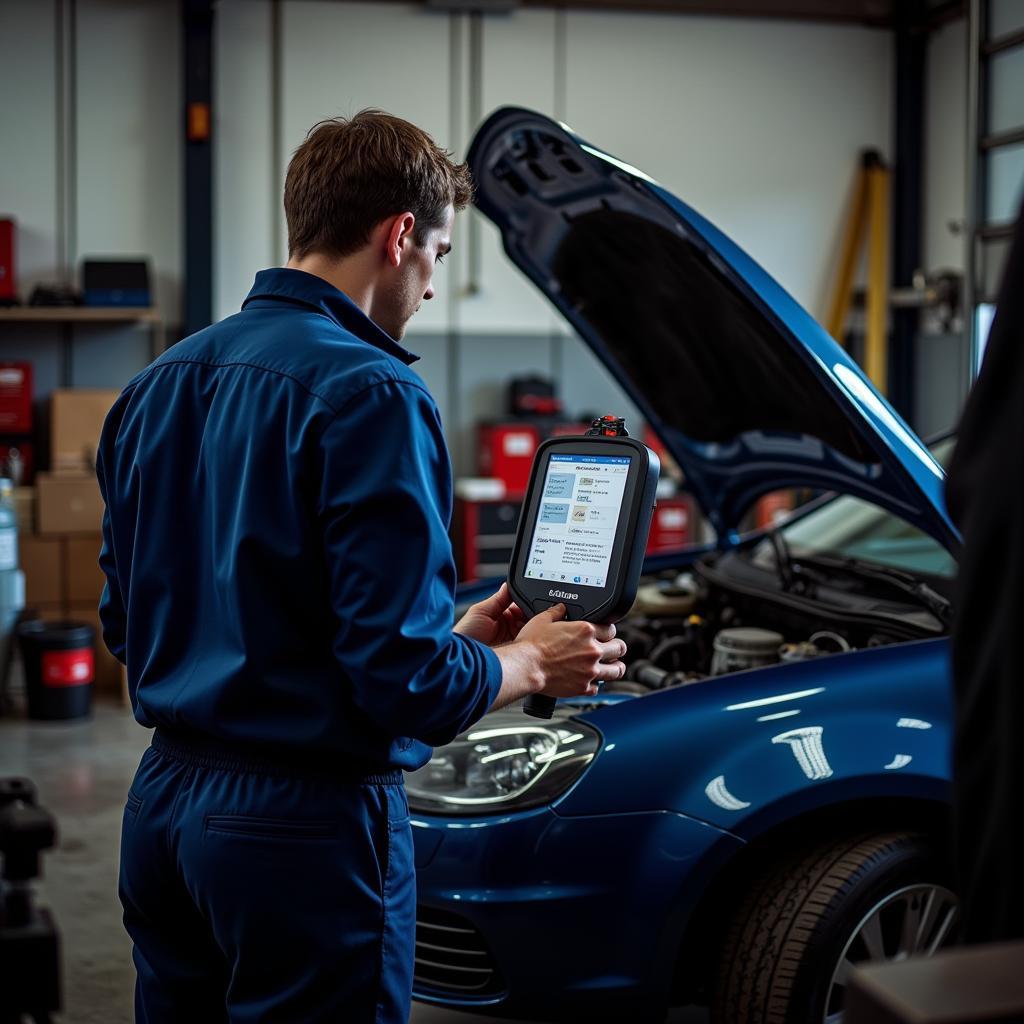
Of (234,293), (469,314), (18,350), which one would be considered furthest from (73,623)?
(469,314)

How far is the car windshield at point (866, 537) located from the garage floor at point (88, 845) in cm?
107

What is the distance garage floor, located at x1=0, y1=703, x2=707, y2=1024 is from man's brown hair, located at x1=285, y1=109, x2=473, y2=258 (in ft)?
5.86

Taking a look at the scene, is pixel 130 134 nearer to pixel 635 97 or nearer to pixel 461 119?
pixel 461 119

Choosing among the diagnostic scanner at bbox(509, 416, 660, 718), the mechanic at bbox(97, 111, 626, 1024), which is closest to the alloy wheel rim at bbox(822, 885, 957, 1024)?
the diagnostic scanner at bbox(509, 416, 660, 718)

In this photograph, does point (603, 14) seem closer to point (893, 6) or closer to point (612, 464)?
point (893, 6)

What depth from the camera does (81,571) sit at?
5988 millimetres

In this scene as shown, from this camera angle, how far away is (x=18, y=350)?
692 cm

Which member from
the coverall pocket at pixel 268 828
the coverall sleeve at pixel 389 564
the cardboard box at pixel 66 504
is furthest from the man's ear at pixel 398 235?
the cardboard box at pixel 66 504

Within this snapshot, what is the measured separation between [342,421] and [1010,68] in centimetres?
516

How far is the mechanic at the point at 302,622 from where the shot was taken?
4.41 feet

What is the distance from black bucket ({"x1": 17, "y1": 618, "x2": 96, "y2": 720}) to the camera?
5.32 meters

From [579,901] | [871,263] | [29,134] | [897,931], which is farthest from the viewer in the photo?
[871,263]

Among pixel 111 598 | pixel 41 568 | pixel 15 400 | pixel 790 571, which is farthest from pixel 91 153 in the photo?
pixel 111 598

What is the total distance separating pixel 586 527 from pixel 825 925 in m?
0.78
